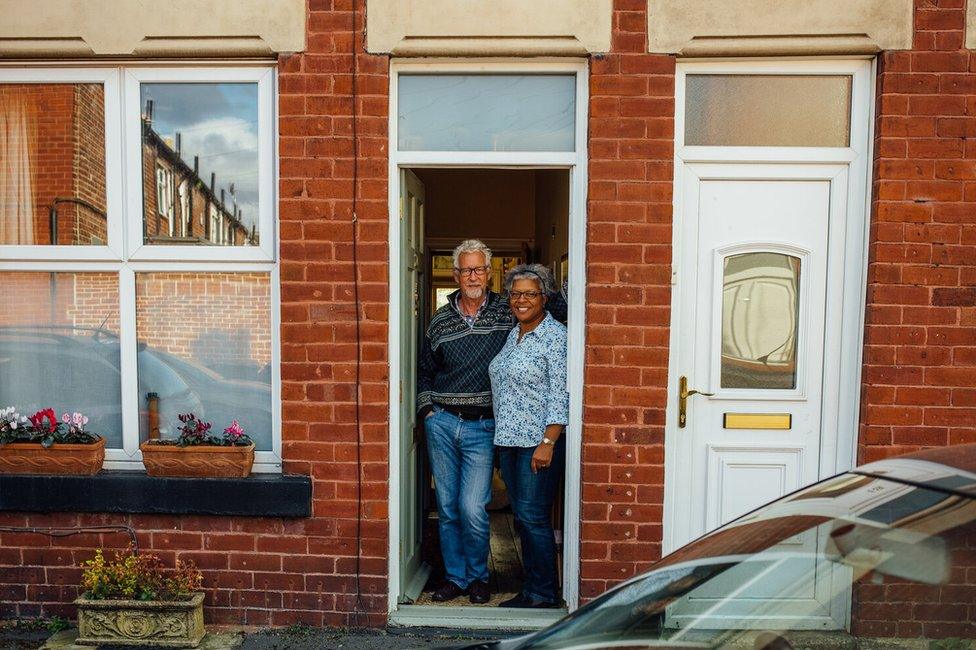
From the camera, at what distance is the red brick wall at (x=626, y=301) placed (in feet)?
11.3

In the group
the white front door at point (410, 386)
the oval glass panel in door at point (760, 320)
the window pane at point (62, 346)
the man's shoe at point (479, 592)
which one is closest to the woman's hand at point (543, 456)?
the white front door at point (410, 386)

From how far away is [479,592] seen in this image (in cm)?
390

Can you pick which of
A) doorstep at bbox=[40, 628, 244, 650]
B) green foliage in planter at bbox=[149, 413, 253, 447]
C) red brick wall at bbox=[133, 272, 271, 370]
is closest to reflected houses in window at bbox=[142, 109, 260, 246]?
red brick wall at bbox=[133, 272, 271, 370]

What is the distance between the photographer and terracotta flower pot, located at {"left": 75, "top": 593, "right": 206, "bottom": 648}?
11.2 feet

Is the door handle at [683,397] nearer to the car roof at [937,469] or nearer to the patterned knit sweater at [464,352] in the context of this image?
the patterned knit sweater at [464,352]

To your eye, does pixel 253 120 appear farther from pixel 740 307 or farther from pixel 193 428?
pixel 740 307

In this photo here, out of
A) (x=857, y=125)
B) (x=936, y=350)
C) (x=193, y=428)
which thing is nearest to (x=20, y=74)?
(x=193, y=428)

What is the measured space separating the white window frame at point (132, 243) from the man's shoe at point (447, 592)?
1.14m

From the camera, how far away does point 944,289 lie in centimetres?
343

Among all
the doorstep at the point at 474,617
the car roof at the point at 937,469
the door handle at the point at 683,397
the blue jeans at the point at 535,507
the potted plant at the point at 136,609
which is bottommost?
the doorstep at the point at 474,617

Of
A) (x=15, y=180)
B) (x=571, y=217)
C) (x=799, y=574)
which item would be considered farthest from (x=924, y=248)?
(x=15, y=180)

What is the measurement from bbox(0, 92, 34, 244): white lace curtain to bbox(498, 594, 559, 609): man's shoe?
333cm

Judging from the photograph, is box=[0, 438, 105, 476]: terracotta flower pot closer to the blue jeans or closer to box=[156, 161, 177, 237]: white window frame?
box=[156, 161, 177, 237]: white window frame

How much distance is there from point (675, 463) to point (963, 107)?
228cm
